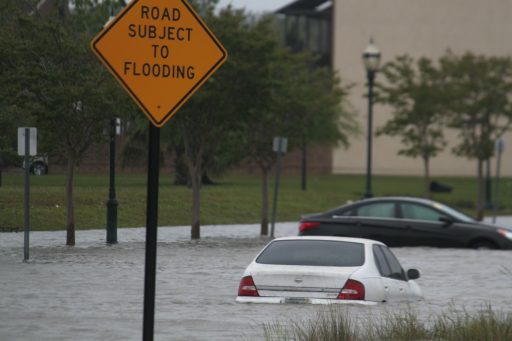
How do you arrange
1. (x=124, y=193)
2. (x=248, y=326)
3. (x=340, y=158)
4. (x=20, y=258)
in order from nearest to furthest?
1. (x=248, y=326)
2. (x=20, y=258)
3. (x=124, y=193)
4. (x=340, y=158)

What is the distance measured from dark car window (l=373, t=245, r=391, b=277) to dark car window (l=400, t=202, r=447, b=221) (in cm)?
1274

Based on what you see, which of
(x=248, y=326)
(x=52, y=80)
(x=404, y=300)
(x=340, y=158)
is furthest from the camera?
(x=340, y=158)

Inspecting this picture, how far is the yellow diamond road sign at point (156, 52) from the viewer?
873cm

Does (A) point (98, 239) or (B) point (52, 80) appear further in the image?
(A) point (98, 239)

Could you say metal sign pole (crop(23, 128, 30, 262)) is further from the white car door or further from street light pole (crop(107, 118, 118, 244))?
the white car door

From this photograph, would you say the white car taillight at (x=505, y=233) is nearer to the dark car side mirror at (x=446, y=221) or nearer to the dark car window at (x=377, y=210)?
the dark car side mirror at (x=446, y=221)

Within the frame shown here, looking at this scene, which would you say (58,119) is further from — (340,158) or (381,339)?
(340,158)

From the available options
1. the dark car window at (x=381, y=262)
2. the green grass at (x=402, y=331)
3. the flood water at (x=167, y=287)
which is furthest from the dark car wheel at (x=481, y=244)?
the green grass at (x=402, y=331)

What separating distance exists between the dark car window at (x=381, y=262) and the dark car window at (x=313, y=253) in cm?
24

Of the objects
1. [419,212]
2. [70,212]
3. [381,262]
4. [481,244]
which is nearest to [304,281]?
[381,262]

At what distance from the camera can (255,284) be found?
48.3 ft

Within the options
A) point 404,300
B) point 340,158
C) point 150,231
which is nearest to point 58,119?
point 404,300

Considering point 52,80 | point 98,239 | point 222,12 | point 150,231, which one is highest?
point 222,12

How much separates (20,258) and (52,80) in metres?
4.75
